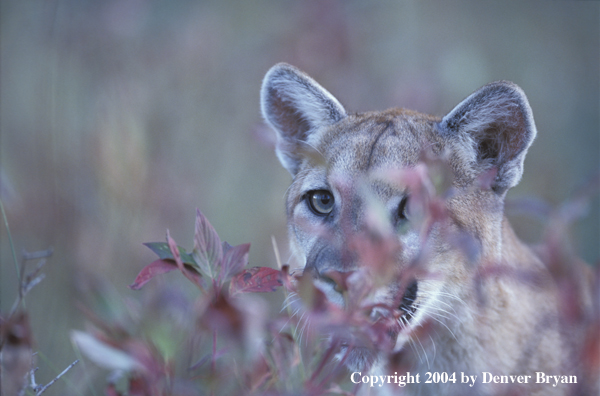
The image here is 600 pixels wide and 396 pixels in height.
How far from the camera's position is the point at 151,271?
1.31m

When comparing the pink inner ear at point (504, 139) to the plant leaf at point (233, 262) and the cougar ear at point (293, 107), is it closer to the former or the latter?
the cougar ear at point (293, 107)

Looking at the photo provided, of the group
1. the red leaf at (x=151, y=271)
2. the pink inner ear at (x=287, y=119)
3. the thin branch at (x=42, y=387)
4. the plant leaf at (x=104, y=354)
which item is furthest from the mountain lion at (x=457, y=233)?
the plant leaf at (x=104, y=354)

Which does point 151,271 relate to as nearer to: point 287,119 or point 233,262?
point 233,262

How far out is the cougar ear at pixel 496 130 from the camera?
8.93ft

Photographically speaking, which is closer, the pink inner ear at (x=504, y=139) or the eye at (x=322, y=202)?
the pink inner ear at (x=504, y=139)

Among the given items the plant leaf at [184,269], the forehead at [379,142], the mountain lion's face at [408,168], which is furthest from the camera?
the forehead at [379,142]

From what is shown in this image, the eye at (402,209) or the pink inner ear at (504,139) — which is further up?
the pink inner ear at (504,139)

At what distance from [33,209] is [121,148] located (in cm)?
88

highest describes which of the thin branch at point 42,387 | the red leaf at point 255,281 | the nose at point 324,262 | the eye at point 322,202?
the red leaf at point 255,281

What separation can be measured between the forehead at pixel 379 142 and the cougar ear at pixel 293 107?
21 centimetres

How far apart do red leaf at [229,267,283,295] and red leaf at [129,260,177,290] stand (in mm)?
168

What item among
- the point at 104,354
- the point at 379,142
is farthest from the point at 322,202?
the point at 104,354

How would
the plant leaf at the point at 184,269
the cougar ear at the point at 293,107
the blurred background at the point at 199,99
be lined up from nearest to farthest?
the plant leaf at the point at 184,269
the cougar ear at the point at 293,107
the blurred background at the point at 199,99

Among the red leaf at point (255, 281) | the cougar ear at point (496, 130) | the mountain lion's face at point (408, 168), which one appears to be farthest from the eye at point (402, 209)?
the red leaf at point (255, 281)
